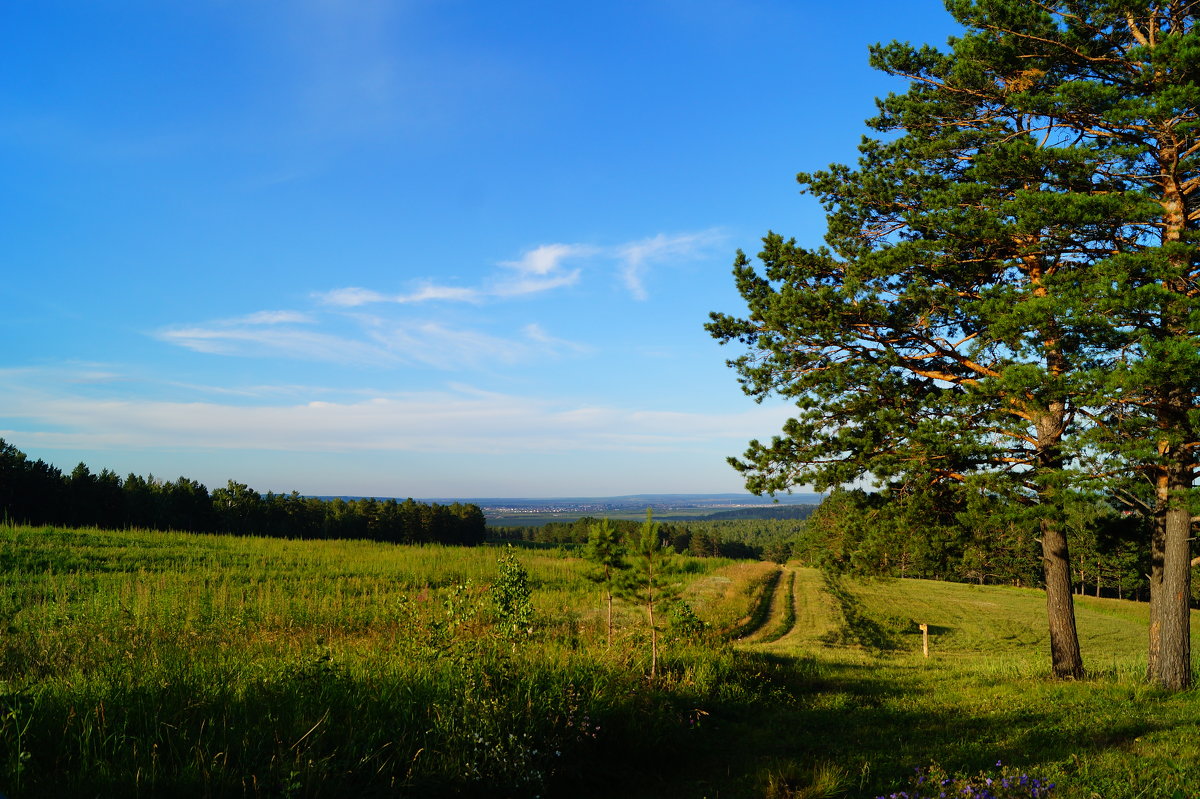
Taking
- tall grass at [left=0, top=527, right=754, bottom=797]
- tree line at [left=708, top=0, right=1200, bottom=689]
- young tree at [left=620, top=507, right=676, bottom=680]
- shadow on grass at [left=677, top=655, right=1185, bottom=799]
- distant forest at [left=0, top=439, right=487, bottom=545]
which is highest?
tree line at [left=708, top=0, right=1200, bottom=689]

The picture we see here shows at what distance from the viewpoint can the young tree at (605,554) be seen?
34.6 ft

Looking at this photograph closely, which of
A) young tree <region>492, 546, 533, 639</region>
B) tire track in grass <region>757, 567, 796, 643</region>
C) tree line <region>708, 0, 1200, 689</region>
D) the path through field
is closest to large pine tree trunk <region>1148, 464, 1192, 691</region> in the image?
tree line <region>708, 0, 1200, 689</region>

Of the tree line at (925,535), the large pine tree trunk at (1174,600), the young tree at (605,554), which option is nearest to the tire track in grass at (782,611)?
the tree line at (925,535)

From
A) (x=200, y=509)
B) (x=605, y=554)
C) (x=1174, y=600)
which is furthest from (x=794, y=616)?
(x=200, y=509)

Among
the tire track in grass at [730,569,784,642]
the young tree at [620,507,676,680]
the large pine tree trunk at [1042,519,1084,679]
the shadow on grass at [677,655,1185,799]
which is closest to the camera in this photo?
the shadow on grass at [677,655,1185,799]

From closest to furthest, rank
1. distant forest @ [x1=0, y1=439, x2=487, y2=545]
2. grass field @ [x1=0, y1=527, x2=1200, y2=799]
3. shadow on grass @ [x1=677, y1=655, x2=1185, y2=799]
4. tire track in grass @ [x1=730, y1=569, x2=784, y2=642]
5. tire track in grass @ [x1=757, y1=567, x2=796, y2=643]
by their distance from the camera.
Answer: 1. grass field @ [x1=0, y1=527, x2=1200, y2=799]
2. shadow on grass @ [x1=677, y1=655, x2=1185, y2=799]
3. tire track in grass @ [x1=730, y1=569, x2=784, y2=642]
4. tire track in grass @ [x1=757, y1=567, x2=796, y2=643]
5. distant forest @ [x1=0, y1=439, x2=487, y2=545]

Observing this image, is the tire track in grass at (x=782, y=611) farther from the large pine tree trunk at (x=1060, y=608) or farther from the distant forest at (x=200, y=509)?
the distant forest at (x=200, y=509)

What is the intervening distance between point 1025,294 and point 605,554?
8000 millimetres

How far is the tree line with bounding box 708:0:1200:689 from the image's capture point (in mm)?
9383

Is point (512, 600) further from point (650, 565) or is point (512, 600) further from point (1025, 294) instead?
point (1025, 294)

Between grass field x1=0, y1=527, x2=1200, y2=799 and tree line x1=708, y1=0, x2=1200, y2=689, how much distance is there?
10.3ft

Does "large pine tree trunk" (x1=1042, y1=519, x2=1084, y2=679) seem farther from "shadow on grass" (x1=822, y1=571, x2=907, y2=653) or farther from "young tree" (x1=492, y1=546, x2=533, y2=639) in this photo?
"young tree" (x1=492, y1=546, x2=533, y2=639)

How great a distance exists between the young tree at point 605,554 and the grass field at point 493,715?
1118 millimetres

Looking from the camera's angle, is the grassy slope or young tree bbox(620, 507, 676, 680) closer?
the grassy slope
